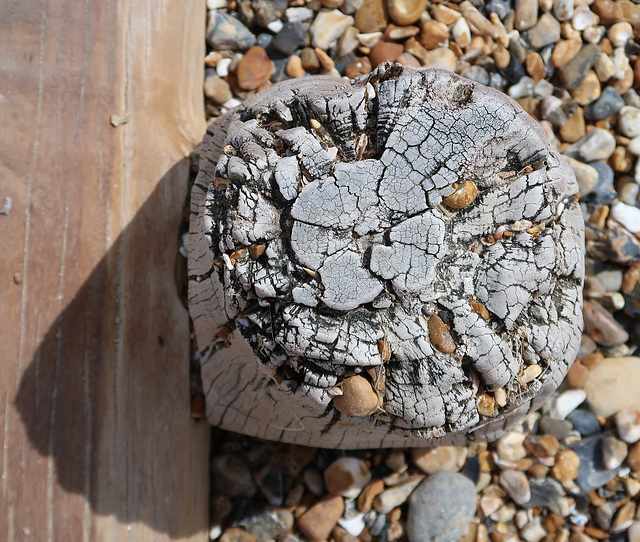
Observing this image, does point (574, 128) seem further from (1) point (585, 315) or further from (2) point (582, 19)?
(1) point (585, 315)

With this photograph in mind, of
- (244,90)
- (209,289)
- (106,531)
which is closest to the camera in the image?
(209,289)

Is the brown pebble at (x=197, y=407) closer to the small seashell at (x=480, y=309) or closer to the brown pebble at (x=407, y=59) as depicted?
the small seashell at (x=480, y=309)

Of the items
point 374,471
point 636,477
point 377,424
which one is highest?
point 377,424

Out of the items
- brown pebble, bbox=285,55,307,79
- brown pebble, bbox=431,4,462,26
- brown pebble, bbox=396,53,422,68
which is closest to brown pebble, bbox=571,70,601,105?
brown pebble, bbox=431,4,462,26

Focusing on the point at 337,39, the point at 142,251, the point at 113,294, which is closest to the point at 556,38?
the point at 337,39

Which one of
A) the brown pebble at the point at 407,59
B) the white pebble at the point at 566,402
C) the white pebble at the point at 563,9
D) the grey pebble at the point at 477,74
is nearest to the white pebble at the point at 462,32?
the grey pebble at the point at 477,74

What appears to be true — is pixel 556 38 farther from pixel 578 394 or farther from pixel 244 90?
pixel 578 394

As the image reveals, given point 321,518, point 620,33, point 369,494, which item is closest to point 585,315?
point 369,494

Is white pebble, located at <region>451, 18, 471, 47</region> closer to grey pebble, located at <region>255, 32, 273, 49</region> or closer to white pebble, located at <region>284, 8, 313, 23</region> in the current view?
white pebble, located at <region>284, 8, 313, 23</region>

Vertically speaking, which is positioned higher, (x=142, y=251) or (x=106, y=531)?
(x=142, y=251)
